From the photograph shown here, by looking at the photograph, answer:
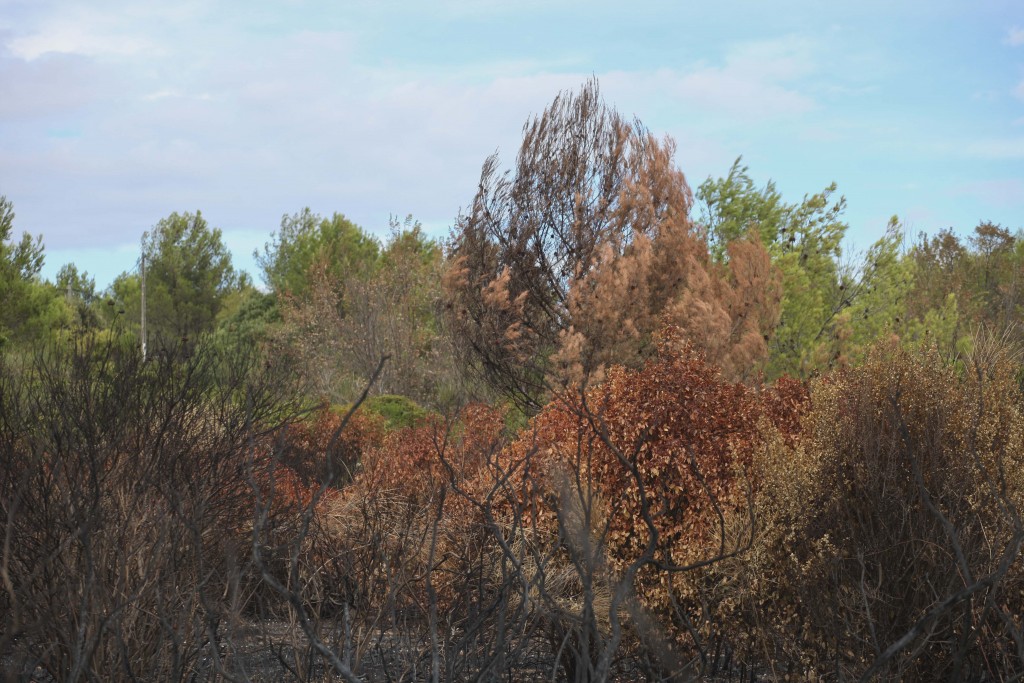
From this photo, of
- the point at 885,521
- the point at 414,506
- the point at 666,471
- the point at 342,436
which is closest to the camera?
the point at 885,521

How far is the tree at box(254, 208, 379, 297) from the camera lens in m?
46.4

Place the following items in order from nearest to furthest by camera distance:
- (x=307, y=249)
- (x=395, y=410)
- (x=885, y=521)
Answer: (x=885, y=521) < (x=395, y=410) < (x=307, y=249)

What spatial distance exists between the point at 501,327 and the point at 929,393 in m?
11.9

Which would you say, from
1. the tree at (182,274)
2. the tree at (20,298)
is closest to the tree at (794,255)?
the tree at (20,298)

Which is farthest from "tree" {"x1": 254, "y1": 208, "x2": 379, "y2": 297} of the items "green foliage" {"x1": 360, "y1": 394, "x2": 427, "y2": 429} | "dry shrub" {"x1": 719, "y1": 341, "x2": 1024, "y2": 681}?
"dry shrub" {"x1": 719, "y1": 341, "x2": 1024, "y2": 681}

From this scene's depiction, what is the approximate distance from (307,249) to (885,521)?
44.5 metres

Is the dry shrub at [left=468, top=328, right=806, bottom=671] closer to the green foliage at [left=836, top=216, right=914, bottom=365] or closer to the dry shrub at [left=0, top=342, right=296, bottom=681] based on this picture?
the dry shrub at [left=0, top=342, right=296, bottom=681]

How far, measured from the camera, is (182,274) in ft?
192

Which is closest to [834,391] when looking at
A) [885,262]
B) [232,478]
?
[232,478]

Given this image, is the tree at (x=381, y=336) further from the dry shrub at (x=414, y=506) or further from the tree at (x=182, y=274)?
the tree at (x=182, y=274)

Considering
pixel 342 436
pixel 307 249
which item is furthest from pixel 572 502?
pixel 307 249

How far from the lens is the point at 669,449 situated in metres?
8.55

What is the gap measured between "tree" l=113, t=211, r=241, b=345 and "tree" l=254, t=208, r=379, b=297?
374cm

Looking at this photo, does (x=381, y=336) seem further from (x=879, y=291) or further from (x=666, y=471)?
(x=666, y=471)
